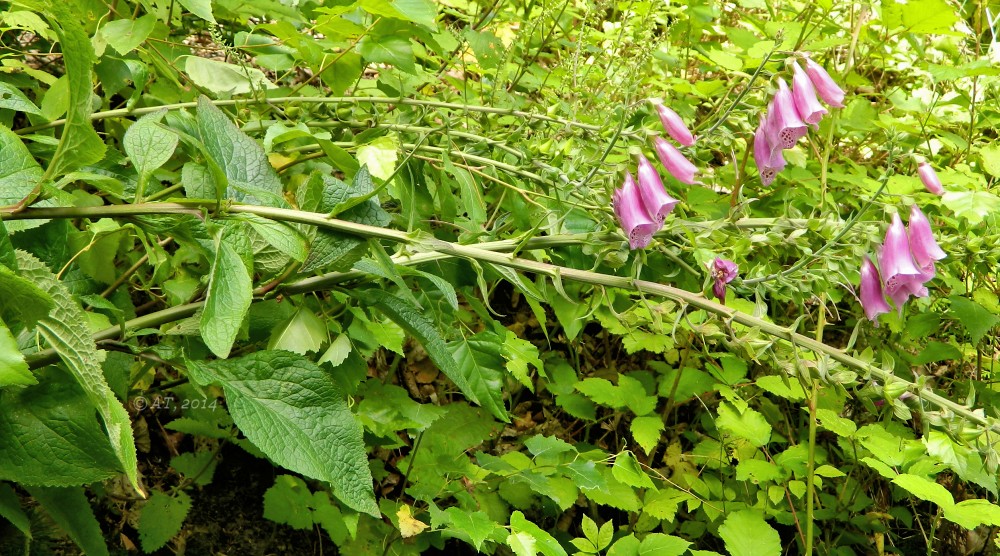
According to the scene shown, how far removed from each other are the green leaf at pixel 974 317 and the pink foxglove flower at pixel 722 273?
1.10 meters

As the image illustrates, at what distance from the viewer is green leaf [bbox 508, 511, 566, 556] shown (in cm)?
131

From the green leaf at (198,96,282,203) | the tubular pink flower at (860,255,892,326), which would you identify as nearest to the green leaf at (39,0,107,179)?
the green leaf at (198,96,282,203)

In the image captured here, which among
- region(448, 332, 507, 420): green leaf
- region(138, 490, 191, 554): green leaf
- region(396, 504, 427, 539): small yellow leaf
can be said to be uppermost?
region(448, 332, 507, 420): green leaf

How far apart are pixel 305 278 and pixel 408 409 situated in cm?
56

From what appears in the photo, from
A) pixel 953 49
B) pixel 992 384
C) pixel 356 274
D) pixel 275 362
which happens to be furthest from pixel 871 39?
pixel 275 362

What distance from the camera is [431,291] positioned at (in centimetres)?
118

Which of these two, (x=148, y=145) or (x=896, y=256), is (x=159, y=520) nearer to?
(x=148, y=145)

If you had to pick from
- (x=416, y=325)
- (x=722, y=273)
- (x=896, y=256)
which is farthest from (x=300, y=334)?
(x=896, y=256)

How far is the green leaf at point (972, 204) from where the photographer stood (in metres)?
1.58

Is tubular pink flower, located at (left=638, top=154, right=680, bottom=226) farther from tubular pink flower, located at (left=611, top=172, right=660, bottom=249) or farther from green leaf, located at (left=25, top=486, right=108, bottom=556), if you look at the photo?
green leaf, located at (left=25, top=486, right=108, bottom=556)

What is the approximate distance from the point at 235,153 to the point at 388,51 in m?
0.52

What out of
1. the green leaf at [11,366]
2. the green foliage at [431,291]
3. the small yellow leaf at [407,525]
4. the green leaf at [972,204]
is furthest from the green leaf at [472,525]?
the green leaf at [972,204]

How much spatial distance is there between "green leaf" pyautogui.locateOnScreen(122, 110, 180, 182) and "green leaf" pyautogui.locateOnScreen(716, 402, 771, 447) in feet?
4.27

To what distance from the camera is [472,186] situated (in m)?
1.33
